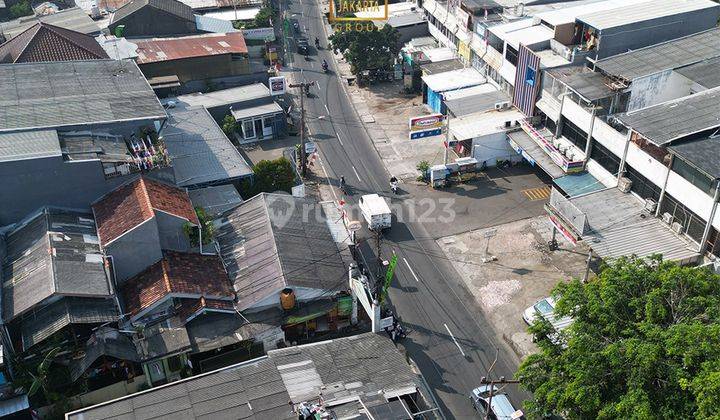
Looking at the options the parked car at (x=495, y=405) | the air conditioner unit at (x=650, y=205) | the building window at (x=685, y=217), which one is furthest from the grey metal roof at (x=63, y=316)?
the building window at (x=685, y=217)

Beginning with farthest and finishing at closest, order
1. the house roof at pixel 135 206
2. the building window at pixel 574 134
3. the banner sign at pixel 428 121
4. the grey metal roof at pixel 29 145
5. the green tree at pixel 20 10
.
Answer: the green tree at pixel 20 10, the banner sign at pixel 428 121, the building window at pixel 574 134, the grey metal roof at pixel 29 145, the house roof at pixel 135 206

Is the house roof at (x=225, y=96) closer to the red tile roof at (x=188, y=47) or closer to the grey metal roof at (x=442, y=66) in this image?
the red tile roof at (x=188, y=47)

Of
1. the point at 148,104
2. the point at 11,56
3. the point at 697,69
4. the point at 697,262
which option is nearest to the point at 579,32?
the point at 697,69

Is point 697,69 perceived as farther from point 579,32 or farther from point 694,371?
point 694,371

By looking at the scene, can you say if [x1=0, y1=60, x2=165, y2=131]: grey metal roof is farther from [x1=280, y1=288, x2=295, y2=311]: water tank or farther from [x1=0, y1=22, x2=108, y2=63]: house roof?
[x1=280, y1=288, x2=295, y2=311]: water tank

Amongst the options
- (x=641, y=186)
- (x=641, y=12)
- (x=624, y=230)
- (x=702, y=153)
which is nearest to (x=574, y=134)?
(x=641, y=186)
